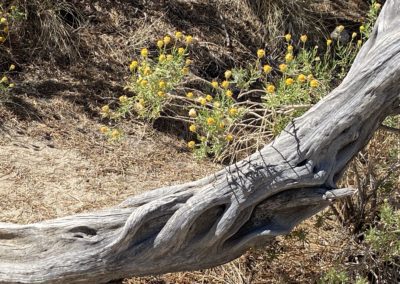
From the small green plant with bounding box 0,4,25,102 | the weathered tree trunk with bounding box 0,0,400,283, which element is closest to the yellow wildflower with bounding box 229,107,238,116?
the weathered tree trunk with bounding box 0,0,400,283

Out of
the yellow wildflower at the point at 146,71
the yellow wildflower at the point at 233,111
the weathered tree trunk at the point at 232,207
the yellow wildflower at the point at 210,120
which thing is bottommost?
the weathered tree trunk at the point at 232,207

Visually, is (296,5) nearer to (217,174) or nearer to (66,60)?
(66,60)

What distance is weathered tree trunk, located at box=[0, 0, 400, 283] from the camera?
315cm

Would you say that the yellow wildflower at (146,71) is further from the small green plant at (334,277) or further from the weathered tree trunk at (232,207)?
the small green plant at (334,277)

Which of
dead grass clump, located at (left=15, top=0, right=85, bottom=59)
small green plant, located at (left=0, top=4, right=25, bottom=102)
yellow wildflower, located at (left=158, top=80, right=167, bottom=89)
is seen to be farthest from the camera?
dead grass clump, located at (left=15, top=0, right=85, bottom=59)

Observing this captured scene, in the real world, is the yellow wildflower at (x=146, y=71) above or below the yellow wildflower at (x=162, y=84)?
above

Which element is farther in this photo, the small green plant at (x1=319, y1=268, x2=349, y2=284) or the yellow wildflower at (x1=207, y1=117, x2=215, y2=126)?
the small green plant at (x1=319, y1=268, x2=349, y2=284)

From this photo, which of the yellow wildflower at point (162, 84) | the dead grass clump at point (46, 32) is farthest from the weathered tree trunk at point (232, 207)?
the dead grass clump at point (46, 32)

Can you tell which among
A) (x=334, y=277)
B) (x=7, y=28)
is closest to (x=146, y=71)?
(x=334, y=277)


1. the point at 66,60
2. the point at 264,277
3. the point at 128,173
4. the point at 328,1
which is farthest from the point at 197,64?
the point at 264,277

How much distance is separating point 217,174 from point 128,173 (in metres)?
1.81

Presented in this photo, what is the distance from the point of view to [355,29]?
728 cm

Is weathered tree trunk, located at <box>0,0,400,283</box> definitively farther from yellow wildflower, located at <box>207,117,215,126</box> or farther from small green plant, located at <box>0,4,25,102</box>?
small green plant, located at <box>0,4,25,102</box>

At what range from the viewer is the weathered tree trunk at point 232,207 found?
3.15 metres
